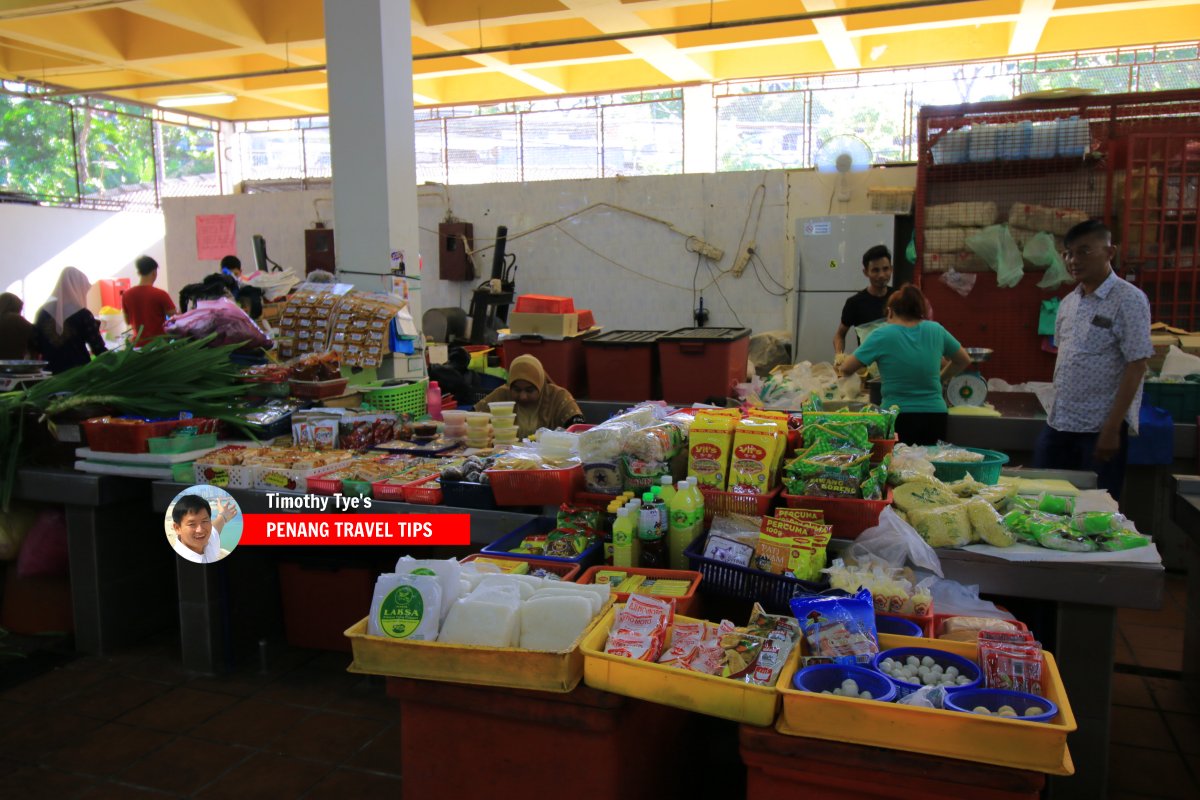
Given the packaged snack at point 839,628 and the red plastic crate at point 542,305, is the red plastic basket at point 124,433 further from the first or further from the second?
the packaged snack at point 839,628

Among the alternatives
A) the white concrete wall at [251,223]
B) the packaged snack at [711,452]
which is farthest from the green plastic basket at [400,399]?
the white concrete wall at [251,223]

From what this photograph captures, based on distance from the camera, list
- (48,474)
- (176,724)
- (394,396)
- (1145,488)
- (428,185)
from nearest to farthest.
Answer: (176,724), (48,474), (394,396), (1145,488), (428,185)

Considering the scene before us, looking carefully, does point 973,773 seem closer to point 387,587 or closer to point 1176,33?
point 387,587

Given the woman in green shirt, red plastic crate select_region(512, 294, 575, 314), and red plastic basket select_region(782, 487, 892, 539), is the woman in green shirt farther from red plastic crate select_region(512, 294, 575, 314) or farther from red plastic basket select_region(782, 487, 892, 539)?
red plastic crate select_region(512, 294, 575, 314)

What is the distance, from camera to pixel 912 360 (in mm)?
4613

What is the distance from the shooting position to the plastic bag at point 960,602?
2.70 meters

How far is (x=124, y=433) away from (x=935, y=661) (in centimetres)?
366

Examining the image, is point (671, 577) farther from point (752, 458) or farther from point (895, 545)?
point (895, 545)

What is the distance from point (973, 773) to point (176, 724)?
3.18 m

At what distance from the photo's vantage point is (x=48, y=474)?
4223 mm

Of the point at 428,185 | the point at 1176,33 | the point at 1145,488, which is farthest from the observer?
the point at 1176,33

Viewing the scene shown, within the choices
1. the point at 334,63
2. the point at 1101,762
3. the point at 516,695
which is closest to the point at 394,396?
the point at 334,63

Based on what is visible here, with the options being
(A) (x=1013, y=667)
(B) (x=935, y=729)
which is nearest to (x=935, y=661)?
(A) (x=1013, y=667)

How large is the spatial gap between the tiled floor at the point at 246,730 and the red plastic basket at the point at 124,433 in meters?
1.06
